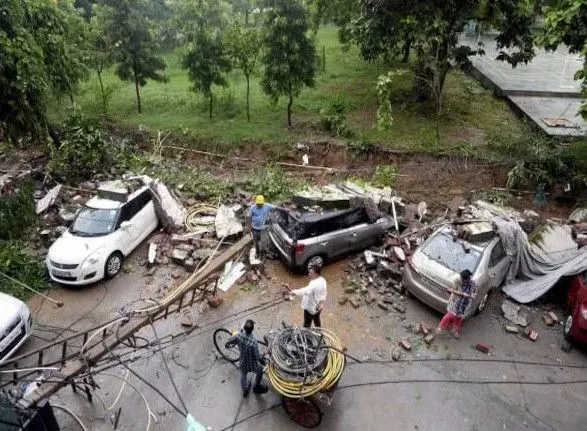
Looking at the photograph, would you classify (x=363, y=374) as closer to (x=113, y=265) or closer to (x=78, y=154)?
(x=113, y=265)

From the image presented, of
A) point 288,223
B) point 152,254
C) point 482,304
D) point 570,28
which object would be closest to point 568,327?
point 482,304

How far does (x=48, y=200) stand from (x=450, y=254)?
38.1ft

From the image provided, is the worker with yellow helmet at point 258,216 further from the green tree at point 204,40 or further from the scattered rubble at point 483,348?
the green tree at point 204,40

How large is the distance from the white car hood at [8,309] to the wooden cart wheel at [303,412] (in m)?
5.59

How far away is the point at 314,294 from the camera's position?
8742 millimetres

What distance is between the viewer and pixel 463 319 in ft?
32.3

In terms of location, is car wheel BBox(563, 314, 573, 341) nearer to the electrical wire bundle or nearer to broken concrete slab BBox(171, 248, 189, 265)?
the electrical wire bundle

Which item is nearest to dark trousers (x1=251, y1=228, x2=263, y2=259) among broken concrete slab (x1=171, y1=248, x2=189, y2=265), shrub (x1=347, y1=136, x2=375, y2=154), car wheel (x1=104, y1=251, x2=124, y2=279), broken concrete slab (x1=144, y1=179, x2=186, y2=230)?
broken concrete slab (x1=171, y1=248, x2=189, y2=265)

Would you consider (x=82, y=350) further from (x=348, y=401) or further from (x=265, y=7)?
(x=265, y=7)

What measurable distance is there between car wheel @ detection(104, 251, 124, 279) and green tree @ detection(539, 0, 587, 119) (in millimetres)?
12013

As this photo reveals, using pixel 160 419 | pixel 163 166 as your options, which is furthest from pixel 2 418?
pixel 163 166

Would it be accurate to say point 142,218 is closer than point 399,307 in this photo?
No

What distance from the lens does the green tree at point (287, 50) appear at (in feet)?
52.1

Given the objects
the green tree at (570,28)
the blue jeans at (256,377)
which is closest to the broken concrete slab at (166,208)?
the blue jeans at (256,377)
